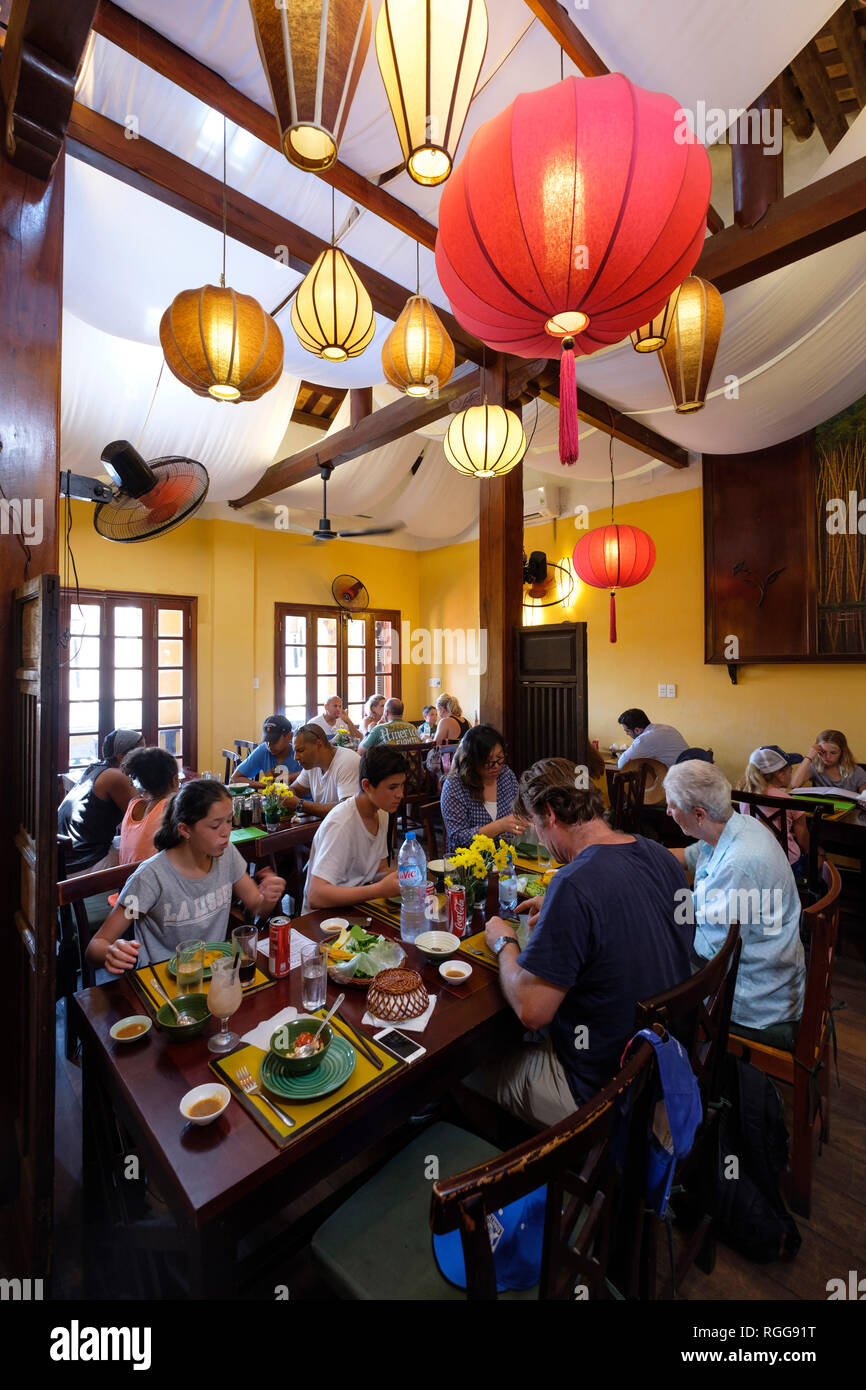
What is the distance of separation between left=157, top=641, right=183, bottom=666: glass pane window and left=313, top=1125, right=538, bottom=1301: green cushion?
20.4ft

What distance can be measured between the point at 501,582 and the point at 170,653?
15.1 feet

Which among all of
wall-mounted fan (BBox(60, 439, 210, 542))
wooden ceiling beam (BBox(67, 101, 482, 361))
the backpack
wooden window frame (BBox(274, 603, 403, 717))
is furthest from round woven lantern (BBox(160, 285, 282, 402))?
wooden window frame (BBox(274, 603, 403, 717))

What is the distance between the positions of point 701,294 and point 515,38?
106cm

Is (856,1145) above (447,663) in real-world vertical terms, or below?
below

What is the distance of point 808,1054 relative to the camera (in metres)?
1.69

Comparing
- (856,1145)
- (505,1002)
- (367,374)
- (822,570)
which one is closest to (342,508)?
(367,374)

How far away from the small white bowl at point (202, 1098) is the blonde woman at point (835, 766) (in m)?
4.24

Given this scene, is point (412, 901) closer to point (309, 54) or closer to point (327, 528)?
point (309, 54)

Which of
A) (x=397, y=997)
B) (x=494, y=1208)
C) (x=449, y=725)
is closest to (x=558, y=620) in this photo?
(x=449, y=725)

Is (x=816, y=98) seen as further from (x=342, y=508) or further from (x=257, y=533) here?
(x=257, y=533)

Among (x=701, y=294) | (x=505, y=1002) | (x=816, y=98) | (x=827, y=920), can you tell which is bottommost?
(x=505, y=1002)

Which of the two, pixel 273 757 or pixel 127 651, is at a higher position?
pixel 127 651

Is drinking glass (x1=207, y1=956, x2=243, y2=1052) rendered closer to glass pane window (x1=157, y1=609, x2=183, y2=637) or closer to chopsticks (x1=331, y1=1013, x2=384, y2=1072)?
chopsticks (x1=331, y1=1013, x2=384, y2=1072)
